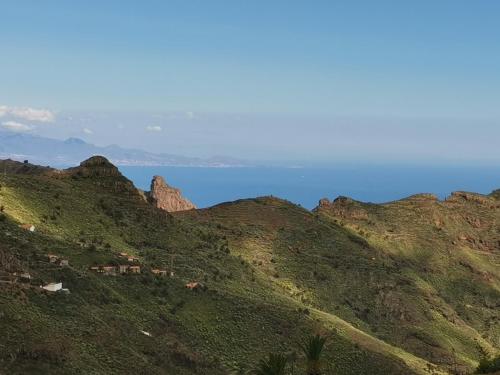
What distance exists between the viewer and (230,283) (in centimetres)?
7150

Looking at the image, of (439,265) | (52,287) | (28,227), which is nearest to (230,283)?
(28,227)

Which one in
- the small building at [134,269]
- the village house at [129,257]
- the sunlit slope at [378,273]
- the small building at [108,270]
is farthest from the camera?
the sunlit slope at [378,273]

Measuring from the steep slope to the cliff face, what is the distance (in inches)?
879

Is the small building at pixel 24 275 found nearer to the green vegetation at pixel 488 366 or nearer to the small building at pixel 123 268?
the small building at pixel 123 268

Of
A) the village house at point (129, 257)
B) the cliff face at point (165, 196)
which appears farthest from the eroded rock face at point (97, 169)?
the cliff face at point (165, 196)

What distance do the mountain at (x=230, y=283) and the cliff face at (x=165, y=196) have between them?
1132 centimetres

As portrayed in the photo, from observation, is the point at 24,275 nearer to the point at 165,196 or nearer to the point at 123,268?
the point at 123,268

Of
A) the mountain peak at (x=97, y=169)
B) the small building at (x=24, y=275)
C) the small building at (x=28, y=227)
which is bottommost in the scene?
the small building at (x=24, y=275)

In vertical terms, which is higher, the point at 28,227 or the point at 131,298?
the point at 28,227

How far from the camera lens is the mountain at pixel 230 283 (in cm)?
4169

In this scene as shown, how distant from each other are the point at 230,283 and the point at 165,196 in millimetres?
51265

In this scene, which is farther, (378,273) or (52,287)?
(378,273)

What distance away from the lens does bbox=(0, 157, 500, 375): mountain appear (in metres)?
41.7

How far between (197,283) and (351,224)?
6324 centimetres
